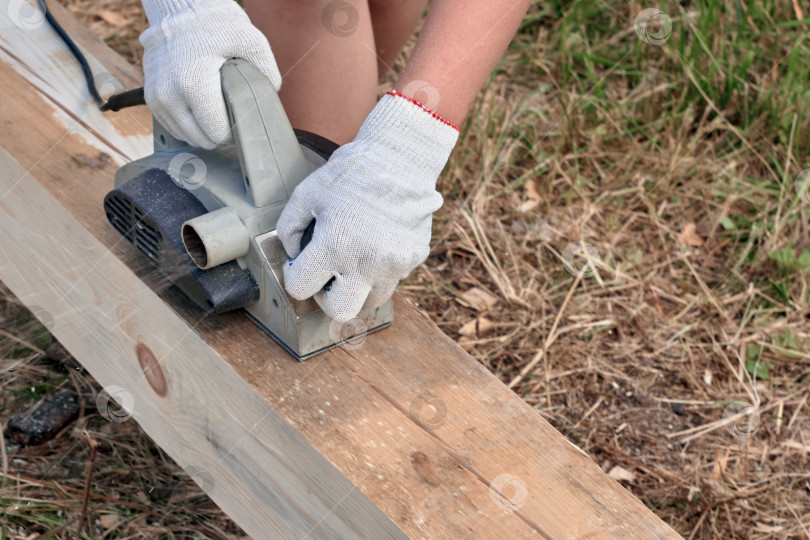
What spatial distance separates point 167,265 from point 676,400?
1493mm

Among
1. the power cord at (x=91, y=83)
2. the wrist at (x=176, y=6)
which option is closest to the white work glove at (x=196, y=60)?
the wrist at (x=176, y=6)

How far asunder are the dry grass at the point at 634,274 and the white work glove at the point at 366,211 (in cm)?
80

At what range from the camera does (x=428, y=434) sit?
1.34m

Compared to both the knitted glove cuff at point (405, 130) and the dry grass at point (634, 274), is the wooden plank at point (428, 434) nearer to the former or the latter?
the knitted glove cuff at point (405, 130)

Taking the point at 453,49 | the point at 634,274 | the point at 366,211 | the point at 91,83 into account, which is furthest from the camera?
the point at 634,274

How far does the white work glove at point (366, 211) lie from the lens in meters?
1.31

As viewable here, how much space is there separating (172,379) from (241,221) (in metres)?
0.34

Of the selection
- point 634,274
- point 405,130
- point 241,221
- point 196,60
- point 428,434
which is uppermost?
point 196,60

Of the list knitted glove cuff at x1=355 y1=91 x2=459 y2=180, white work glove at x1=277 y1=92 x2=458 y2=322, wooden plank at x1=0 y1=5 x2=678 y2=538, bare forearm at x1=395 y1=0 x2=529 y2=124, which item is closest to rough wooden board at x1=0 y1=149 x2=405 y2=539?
Result: wooden plank at x1=0 y1=5 x2=678 y2=538

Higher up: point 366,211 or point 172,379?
point 366,211

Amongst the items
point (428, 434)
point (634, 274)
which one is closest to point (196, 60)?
point (428, 434)

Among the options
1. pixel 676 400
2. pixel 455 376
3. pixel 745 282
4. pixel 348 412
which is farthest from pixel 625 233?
pixel 348 412

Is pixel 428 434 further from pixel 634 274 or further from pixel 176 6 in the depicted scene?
pixel 634 274

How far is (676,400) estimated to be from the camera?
224 cm
